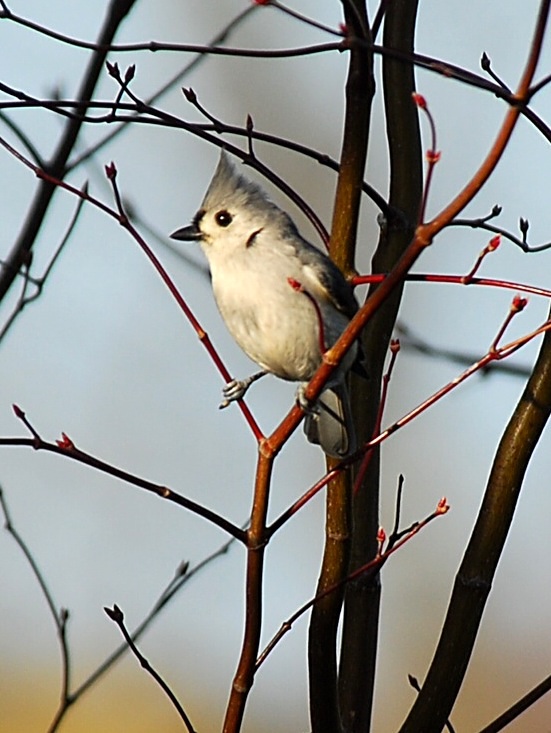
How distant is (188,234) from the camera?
7.68 ft

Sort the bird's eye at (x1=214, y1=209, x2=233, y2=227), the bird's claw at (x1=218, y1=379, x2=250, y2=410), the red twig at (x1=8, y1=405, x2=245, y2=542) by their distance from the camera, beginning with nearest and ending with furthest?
the red twig at (x1=8, y1=405, x2=245, y2=542), the bird's claw at (x1=218, y1=379, x2=250, y2=410), the bird's eye at (x1=214, y1=209, x2=233, y2=227)

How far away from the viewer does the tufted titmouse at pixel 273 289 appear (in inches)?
83.4

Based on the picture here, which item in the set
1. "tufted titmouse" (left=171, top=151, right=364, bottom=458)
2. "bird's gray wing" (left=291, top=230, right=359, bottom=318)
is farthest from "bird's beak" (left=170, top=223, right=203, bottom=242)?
"bird's gray wing" (left=291, top=230, right=359, bottom=318)

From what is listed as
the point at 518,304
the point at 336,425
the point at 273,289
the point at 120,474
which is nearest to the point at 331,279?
the point at 273,289

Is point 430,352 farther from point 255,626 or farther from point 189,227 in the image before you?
point 255,626

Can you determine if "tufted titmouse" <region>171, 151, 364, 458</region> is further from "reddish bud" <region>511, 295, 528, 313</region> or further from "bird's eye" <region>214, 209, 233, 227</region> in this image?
"reddish bud" <region>511, 295, 528, 313</region>

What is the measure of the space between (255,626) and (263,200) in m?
1.04

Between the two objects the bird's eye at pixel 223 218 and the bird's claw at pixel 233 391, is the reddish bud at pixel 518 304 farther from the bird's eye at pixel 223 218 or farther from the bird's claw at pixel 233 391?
the bird's eye at pixel 223 218

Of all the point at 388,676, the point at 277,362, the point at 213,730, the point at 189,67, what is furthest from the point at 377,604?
the point at 388,676

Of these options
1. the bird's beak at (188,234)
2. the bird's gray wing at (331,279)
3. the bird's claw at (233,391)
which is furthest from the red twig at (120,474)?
the bird's beak at (188,234)

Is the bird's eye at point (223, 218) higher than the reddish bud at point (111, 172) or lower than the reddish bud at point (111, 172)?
higher

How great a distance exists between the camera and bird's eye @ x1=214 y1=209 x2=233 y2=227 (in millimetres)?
2320

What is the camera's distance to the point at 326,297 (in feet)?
7.11

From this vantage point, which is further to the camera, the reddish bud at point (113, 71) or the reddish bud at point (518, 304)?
the reddish bud at point (113, 71)
